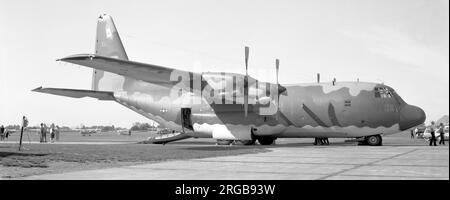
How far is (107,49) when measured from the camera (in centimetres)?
3069

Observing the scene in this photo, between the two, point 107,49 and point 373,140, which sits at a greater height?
point 107,49

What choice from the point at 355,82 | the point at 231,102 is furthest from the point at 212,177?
the point at 355,82

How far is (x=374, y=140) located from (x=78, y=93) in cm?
1966

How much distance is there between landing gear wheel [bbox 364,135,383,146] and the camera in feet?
82.8

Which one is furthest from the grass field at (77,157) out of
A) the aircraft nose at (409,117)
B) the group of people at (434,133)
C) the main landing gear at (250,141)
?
the group of people at (434,133)

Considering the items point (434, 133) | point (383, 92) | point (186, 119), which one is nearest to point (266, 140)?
point (186, 119)

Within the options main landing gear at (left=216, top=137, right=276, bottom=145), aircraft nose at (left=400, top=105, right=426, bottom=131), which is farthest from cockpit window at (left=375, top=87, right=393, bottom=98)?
main landing gear at (left=216, top=137, right=276, bottom=145)

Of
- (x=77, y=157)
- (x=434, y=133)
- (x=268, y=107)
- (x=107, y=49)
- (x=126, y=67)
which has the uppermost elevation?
(x=107, y=49)

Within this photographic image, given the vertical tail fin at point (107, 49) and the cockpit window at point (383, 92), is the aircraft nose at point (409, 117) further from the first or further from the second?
the vertical tail fin at point (107, 49)

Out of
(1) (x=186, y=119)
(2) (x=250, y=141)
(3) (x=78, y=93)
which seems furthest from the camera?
(1) (x=186, y=119)

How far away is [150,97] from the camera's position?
3016 centimetres

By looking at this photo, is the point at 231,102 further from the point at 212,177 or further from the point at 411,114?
the point at 212,177

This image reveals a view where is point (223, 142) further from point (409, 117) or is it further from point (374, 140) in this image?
point (409, 117)

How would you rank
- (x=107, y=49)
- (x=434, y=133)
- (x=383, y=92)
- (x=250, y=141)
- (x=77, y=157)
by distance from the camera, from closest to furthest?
1. (x=77, y=157)
2. (x=383, y=92)
3. (x=434, y=133)
4. (x=250, y=141)
5. (x=107, y=49)
